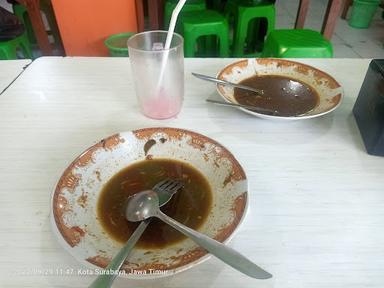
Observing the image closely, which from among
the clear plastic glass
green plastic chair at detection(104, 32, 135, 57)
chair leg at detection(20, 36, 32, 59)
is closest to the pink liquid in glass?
the clear plastic glass

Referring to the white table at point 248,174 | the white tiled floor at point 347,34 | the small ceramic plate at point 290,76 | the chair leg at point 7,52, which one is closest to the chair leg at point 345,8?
the white tiled floor at point 347,34

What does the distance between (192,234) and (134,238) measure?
77 millimetres

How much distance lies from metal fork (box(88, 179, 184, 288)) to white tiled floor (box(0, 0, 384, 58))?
243cm

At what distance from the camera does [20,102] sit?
73cm

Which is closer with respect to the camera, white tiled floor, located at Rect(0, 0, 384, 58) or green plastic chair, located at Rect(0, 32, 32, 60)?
green plastic chair, located at Rect(0, 32, 32, 60)

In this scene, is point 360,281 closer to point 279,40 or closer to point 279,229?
point 279,229

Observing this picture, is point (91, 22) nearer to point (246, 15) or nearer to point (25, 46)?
point (25, 46)

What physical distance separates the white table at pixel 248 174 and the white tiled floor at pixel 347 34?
1950 mm

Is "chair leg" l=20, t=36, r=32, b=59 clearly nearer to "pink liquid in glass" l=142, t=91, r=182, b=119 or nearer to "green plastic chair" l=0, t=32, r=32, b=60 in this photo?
"green plastic chair" l=0, t=32, r=32, b=60

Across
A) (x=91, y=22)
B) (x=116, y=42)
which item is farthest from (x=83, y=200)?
(x=91, y=22)

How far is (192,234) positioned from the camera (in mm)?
378

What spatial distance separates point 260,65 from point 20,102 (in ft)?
2.04

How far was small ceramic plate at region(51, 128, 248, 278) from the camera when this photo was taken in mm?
372

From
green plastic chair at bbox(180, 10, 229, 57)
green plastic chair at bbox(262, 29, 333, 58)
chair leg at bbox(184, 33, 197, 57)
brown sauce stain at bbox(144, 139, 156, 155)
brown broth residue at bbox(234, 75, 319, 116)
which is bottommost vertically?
chair leg at bbox(184, 33, 197, 57)
